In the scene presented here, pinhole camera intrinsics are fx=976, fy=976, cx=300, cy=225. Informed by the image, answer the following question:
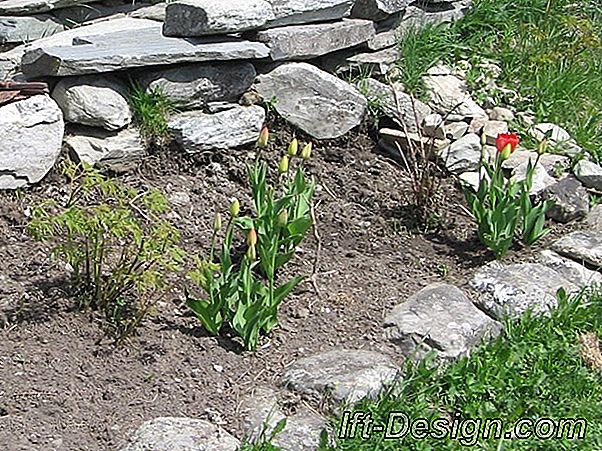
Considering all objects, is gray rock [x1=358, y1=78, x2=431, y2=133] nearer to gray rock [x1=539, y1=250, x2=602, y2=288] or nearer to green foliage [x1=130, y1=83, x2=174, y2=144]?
gray rock [x1=539, y1=250, x2=602, y2=288]

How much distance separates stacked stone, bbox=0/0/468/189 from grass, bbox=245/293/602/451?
5.05 feet

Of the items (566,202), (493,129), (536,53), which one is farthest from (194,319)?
(536,53)

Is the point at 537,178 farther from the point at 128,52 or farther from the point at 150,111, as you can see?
the point at 128,52

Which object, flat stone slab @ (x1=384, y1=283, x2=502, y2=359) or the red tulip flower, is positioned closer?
flat stone slab @ (x1=384, y1=283, x2=502, y2=359)

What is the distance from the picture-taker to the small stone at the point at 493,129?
5.01 m

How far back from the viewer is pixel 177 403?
3.11 meters

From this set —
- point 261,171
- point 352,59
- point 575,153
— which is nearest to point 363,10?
point 352,59

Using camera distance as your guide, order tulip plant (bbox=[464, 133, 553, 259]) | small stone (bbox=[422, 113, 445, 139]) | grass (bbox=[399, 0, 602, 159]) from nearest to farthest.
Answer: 1. tulip plant (bbox=[464, 133, 553, 259])
2. small stone (bbox=[422, 113, 445, 139])
3. grass (bbox=[399, 0, 602, 159])

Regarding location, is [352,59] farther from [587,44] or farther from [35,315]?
[35,315]

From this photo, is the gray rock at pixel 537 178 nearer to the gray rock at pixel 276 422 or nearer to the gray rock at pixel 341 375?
the gray rock at pixel 341 375

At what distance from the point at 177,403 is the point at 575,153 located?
2.79m

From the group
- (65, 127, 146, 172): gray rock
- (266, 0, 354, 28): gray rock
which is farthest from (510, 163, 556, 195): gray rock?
(65, 127, 146, 172): gray rock

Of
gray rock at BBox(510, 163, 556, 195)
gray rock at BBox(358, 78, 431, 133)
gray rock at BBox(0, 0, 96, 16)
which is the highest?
gray rock at BBox(0, 0, 96, 16)

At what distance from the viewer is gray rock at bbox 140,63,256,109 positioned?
4.22 meters
